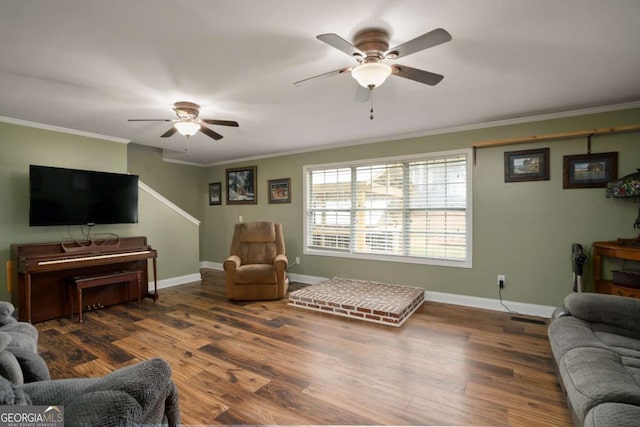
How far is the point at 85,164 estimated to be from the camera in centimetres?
424

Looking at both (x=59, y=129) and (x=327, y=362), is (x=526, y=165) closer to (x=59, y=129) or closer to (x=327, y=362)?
(x=327, y=362)

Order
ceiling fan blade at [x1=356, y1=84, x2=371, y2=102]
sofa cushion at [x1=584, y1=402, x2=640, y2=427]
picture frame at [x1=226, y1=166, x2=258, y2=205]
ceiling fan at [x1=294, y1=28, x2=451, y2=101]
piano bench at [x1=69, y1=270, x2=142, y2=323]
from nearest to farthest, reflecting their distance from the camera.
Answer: sofa cushion at [x1=584, y1=402, x2=640, y2=427], ceiling fan at [x1=294, y1=28, x2=451, y2=101], ceiling fan blade at [x1=356, y1=84, x2=371, y2=102], piano bench at [x1=69, y1=270, x2=142, y2=323], picture frame at [x1=226, y1=166, x2=258, y2=205]

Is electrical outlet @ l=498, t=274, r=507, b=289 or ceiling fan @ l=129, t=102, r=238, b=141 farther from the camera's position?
electrical outlet @ l=498, t=274, r=507, b=289

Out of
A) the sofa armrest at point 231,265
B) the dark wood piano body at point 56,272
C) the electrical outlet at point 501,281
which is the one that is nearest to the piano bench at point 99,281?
the dark wood piano body at point 56,272

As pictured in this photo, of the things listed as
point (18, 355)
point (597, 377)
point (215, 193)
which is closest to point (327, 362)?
point (597, 377)

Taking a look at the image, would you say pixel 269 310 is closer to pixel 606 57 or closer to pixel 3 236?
pixel 3 236

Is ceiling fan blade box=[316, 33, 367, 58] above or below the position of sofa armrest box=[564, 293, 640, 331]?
above

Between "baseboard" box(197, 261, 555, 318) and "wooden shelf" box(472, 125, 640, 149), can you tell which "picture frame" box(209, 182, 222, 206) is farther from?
"wooden shelf" box(472, 125, 640, 149)

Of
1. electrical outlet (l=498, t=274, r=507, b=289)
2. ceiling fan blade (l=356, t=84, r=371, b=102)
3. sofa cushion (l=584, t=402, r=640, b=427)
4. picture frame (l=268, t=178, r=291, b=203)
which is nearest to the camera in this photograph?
sofa cushion (l=584, t=402, r=640, b=427)

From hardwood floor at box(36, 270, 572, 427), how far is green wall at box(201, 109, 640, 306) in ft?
1.53

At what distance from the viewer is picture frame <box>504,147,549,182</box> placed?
3564 millimetres

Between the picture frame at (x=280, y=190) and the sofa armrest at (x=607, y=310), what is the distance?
4.26 m

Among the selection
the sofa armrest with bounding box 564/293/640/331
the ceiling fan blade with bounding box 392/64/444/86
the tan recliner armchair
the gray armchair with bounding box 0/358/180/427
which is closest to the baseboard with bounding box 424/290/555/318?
the sofa armrest with bounding box 564/293/640/331

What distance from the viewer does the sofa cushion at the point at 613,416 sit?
3.89 feet
